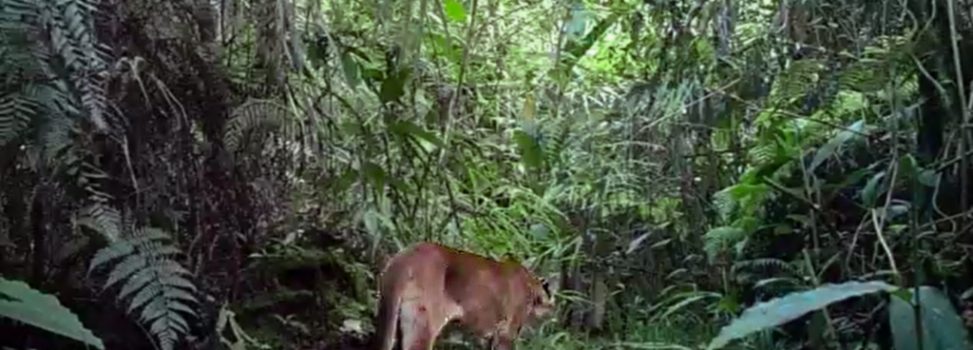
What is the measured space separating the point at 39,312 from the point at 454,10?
106 inches

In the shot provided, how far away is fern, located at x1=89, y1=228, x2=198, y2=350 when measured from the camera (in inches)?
99.1

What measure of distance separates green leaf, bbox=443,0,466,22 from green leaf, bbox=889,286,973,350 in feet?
8.27

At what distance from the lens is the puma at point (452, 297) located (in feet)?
11.2

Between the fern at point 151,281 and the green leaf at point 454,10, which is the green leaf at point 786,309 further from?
the green leaf at point 454,10

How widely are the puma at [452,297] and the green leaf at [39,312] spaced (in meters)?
1.69

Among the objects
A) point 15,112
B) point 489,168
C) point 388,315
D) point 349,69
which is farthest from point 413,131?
point 15,112

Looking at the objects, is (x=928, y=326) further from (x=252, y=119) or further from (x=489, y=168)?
(x=489, y=168)

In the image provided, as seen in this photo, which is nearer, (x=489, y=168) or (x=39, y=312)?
(x=39, y=312)

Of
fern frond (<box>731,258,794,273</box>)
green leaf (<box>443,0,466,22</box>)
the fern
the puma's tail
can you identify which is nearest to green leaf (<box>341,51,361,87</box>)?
the puma's tail

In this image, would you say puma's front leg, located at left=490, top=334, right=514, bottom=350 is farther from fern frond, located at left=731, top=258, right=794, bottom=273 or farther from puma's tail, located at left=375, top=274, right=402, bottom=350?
fern frond, located at left=731, top=258, right=794, bottom=273

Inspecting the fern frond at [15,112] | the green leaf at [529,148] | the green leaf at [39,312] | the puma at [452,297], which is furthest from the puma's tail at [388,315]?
the green leaf at [39,312]

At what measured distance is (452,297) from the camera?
3.84 metres

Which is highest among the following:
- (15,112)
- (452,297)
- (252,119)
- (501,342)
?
(15,112)

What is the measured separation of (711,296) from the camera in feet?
12.6
